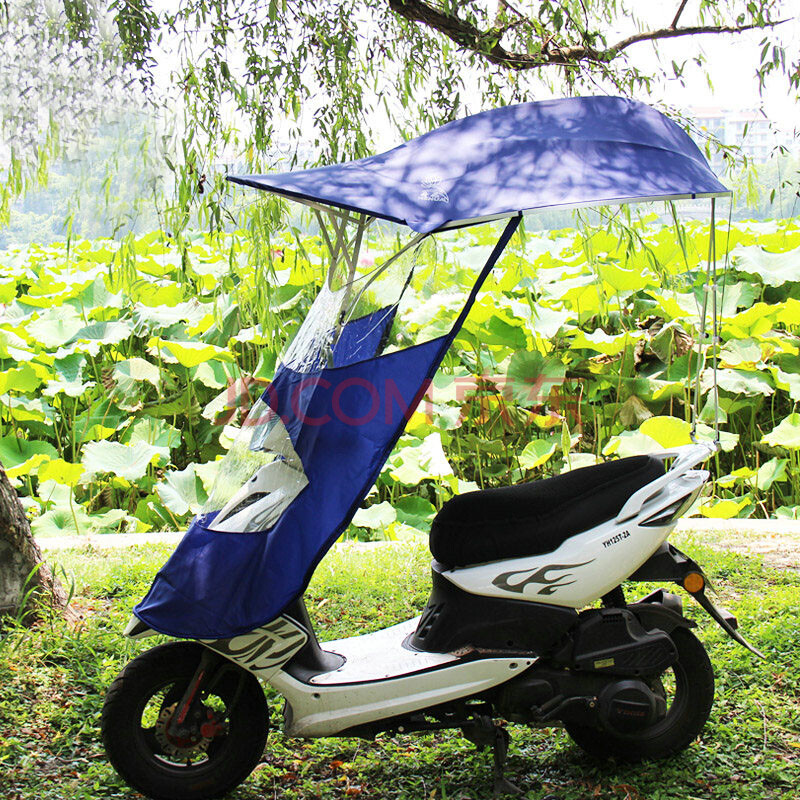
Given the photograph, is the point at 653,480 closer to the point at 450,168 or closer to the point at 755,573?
the point at 450,168

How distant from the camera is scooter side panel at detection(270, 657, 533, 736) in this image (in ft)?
7.97

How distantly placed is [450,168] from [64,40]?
179 centimetres

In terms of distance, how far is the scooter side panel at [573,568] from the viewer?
2.48 m

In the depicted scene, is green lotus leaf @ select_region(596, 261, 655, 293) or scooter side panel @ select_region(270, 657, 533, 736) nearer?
scooter side panel @ select_region(270, 657, 533, 736)

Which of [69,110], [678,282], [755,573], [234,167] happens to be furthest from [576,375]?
[69,110]

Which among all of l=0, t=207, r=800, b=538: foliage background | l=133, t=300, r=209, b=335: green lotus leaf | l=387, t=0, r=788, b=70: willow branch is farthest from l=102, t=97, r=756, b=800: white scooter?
l=133, t=300, r=209, b=335: green lotus leaf

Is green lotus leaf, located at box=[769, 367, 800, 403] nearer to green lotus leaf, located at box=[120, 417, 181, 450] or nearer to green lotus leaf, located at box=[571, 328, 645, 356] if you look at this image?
green lotus leaf, located at box=[571, 328, 645, 356]

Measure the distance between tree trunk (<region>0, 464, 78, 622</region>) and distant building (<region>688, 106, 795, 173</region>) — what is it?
2.97 meters

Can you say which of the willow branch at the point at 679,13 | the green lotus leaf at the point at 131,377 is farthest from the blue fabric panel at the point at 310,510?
the green lotus leaf at the point at 131,377

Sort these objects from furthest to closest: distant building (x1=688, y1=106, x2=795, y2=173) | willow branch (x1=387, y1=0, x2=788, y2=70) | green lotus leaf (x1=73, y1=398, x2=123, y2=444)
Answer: green lotus leaf (x1=73, y1=398, x2=123, y2=444) → distant building (x1=688, y1=106, x2=795, y2=173) → willow branch (x1=387, y1=0, x2=788, y2=70)

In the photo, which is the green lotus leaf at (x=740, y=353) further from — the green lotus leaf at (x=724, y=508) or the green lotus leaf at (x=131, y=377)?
the green lotus leaf at (x=131, y=377)

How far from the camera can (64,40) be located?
3377 millimetres

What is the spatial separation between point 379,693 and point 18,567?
172 centimetres

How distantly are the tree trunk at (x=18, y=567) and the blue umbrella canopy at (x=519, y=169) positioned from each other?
1.84 metres
